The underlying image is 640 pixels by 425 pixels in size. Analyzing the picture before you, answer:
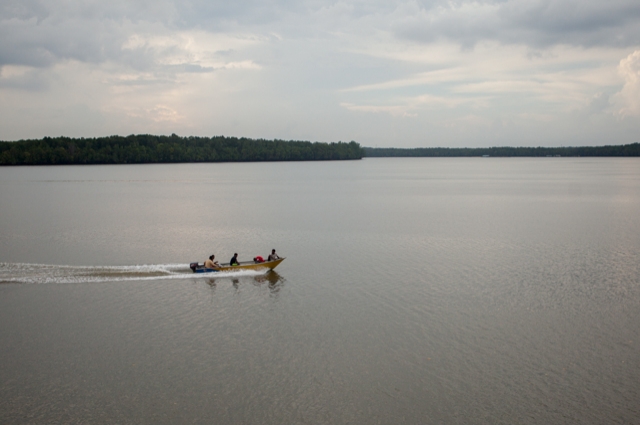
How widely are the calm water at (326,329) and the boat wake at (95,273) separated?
133 millimetres

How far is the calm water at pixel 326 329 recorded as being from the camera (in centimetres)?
1049

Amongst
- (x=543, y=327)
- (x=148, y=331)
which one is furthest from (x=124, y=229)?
(x=543, y=327)

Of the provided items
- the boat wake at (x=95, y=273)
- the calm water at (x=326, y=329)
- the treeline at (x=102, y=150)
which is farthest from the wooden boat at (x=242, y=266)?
the treeline at (x=102, y=150)

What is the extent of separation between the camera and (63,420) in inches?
387

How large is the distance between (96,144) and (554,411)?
177643 millimetres

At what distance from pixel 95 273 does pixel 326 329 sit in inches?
466

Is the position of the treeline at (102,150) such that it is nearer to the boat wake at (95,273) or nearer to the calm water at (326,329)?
the calm water at (326,329)

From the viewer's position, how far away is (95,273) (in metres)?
21.2

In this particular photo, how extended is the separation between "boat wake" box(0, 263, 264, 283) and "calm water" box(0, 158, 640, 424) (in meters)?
0.13

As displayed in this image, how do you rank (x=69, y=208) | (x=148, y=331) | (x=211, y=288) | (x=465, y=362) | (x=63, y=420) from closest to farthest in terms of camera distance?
(x=63, y=420), (x=465, y=362), (x=148, y=331), (x=211, y=288), (x=69, y=208)

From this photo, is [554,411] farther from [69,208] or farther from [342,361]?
[69,208]

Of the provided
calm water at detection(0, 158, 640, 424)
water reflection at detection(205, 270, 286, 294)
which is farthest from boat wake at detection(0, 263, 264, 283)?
water reflection at detection(205, 270, 286, 294)

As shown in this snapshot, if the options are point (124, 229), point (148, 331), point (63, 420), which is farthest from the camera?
point (124, 229)

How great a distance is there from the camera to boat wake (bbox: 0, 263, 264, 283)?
800 inches
